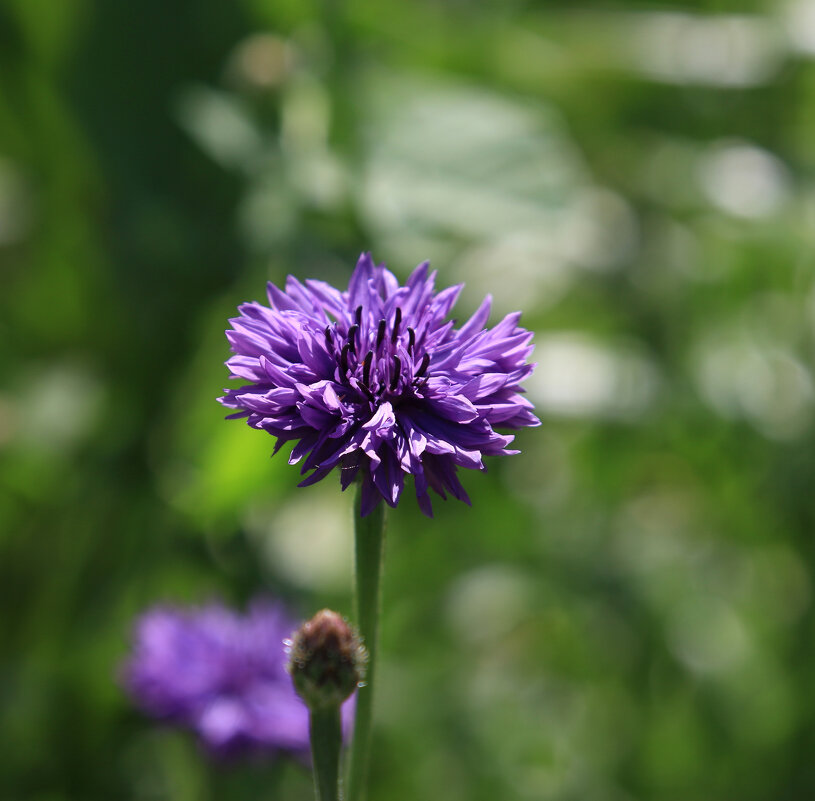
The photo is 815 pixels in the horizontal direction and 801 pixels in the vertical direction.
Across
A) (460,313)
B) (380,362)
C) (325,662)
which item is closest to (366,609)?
(325,662)

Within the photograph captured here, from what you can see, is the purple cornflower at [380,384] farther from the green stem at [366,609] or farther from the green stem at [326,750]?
the green stem at [326,750]

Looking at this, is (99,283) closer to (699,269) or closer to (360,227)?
(360,227)

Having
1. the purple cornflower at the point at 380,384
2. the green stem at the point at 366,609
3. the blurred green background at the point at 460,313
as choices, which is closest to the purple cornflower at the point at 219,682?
the blurred green background at the point at 460,313

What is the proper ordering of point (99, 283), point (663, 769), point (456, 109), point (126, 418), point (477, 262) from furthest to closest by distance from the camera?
1. point (477, 262)
2. point (99, 283)
3. point (126, 418)
4. point (456, 109)
5. point (663, 769)

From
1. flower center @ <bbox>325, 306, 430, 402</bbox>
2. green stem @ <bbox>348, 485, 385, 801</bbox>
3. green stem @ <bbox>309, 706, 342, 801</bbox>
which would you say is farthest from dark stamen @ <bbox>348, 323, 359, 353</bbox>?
green stem @ <bbox>309, 706, 342, 801</bbox>

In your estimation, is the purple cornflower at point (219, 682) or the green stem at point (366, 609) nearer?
the green stem at point (366, 609)

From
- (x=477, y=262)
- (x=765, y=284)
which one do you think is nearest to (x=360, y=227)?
(x=477, y=262)
